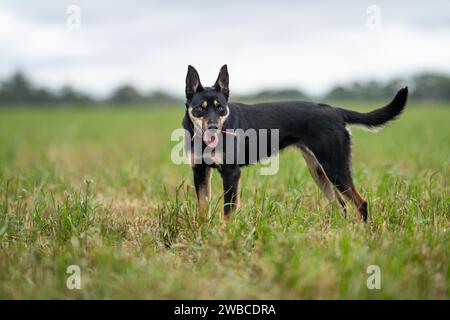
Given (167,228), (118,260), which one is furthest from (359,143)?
(118,260)

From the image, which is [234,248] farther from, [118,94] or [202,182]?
[118,94]

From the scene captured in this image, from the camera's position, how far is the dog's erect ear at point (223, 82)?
5.37 meters

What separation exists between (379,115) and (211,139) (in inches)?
82.6

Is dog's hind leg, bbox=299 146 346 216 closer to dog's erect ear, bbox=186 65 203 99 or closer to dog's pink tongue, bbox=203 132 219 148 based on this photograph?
dog's pink tongue, bbox=203 132 219 148

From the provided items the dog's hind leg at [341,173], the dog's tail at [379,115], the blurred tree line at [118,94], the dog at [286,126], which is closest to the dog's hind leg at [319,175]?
the dog at [286,126]

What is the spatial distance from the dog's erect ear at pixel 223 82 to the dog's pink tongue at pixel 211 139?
27.2 inches

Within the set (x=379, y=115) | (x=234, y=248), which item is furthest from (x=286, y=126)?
(x=234, y=248)

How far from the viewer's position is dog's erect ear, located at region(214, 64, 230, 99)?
17.6 feet

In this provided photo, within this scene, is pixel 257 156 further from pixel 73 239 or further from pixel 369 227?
pixel 73 239

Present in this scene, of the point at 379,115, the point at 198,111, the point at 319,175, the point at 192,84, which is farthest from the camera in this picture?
the point at 319,175

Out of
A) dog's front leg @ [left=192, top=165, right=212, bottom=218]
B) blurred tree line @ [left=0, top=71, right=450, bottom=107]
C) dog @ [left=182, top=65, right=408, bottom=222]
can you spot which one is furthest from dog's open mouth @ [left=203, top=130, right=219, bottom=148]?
blurred tree line @ [left=0, top=71, right=450, bottom=107]

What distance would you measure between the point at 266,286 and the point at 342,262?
0.64 meters

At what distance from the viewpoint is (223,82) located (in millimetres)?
5430

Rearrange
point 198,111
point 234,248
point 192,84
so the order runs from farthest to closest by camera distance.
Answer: point 192,84 → point 198,111 → point 234,248
